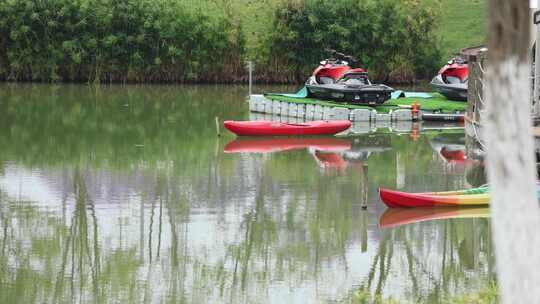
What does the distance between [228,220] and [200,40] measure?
30188 millimetres

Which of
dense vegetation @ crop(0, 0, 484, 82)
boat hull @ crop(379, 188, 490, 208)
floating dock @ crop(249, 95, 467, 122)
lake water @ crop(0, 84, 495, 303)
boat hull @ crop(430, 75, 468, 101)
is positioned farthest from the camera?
dense vegetation @ crop(0, 0, 484, 82)

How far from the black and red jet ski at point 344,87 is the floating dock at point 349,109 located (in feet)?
0.93

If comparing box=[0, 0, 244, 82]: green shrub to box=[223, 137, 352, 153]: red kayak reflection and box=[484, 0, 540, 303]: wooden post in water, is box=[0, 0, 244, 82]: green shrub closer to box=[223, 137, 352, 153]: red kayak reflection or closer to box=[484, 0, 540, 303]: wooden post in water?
box=[223, 137, 352, 153]: red kayak reflection

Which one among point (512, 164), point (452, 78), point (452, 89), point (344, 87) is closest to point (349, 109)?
point (344, 87)

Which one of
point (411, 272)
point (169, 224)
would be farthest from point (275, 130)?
point (411, 272)

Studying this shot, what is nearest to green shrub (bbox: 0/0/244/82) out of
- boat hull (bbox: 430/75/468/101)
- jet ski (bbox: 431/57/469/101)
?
jet ski (bbox: 431/57/469/101)

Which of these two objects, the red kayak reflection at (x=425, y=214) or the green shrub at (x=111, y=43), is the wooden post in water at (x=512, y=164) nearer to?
the red kayak reflection at (x=425, y=214)

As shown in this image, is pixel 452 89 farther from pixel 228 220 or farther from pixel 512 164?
pixel 512 164

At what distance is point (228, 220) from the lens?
51.8ft

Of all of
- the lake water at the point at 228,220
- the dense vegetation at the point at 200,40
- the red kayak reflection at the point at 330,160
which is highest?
the dense vegetation at the point at 200,40

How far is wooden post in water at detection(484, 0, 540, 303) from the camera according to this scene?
148 inches

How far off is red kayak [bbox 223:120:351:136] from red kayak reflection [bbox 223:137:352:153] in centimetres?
17

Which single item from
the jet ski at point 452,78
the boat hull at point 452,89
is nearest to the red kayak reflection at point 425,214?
the boat hull at point 452,89

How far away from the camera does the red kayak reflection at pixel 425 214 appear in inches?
613
